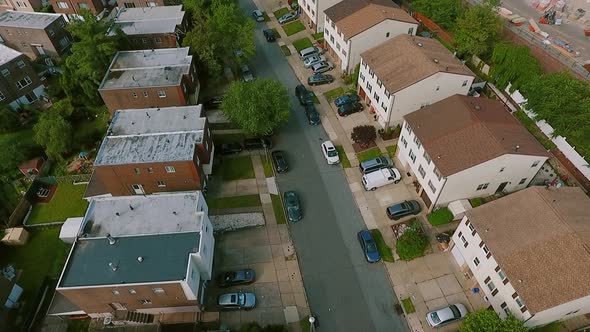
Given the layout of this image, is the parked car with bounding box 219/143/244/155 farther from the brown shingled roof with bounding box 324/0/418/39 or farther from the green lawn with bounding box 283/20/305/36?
the green lawn with bounding box 283/20/305/36

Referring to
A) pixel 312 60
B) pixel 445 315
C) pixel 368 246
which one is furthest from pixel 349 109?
pixel 445 315

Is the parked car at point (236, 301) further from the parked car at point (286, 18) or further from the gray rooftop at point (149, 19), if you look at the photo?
the parked car at point (286, 18)

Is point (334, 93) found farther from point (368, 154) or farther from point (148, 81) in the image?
point (148, 81)

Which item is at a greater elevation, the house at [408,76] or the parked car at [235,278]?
the house at [408,76]

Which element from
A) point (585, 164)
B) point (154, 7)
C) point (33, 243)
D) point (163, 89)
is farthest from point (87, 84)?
point (585, 164)

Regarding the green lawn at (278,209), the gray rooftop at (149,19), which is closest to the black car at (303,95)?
the green lawn at (278,209)

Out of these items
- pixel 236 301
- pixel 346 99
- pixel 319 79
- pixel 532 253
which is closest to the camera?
pixel 532 253
